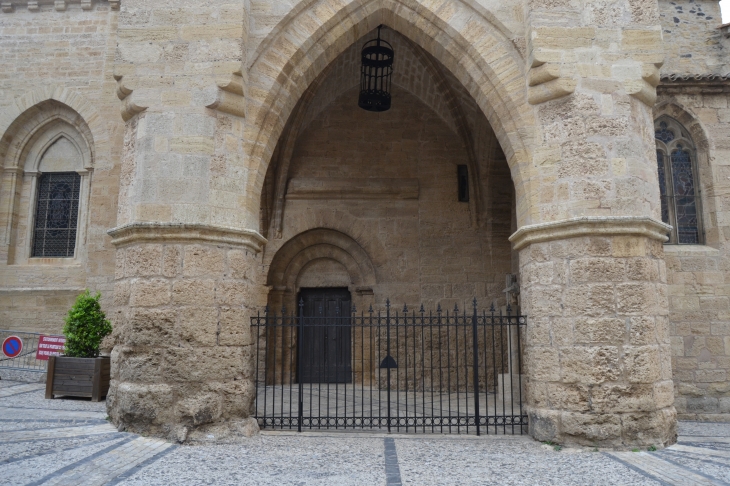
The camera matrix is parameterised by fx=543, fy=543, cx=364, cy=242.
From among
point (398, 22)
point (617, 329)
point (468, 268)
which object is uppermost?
point (398, 22)

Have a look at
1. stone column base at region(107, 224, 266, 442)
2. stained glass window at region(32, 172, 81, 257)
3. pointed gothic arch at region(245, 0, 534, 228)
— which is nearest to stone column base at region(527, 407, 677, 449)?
pointed gothic arch at region(245, 0, 534, 228)

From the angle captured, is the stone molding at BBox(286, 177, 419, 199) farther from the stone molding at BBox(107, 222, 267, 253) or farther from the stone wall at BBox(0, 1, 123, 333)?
the stone molding at BBox(107, 222, 267, 253)

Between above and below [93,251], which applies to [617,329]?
below

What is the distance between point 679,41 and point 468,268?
5.15m

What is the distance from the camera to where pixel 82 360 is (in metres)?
7.31

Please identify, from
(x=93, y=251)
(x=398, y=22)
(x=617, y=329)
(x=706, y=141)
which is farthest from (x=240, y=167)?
(x=706, y=141)

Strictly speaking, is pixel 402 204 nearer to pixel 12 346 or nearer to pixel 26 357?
pixel 12 346

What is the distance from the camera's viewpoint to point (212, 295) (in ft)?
17.7

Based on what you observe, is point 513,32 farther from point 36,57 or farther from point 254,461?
point 36,57

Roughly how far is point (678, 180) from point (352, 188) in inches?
210

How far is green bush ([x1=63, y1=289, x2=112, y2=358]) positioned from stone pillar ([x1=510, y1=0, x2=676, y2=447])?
5743 mm

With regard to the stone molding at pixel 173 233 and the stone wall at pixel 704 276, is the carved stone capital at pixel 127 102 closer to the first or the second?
the stone molding at pixel 173 233

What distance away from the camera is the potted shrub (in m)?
7.22

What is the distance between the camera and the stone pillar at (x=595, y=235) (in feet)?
16.8
